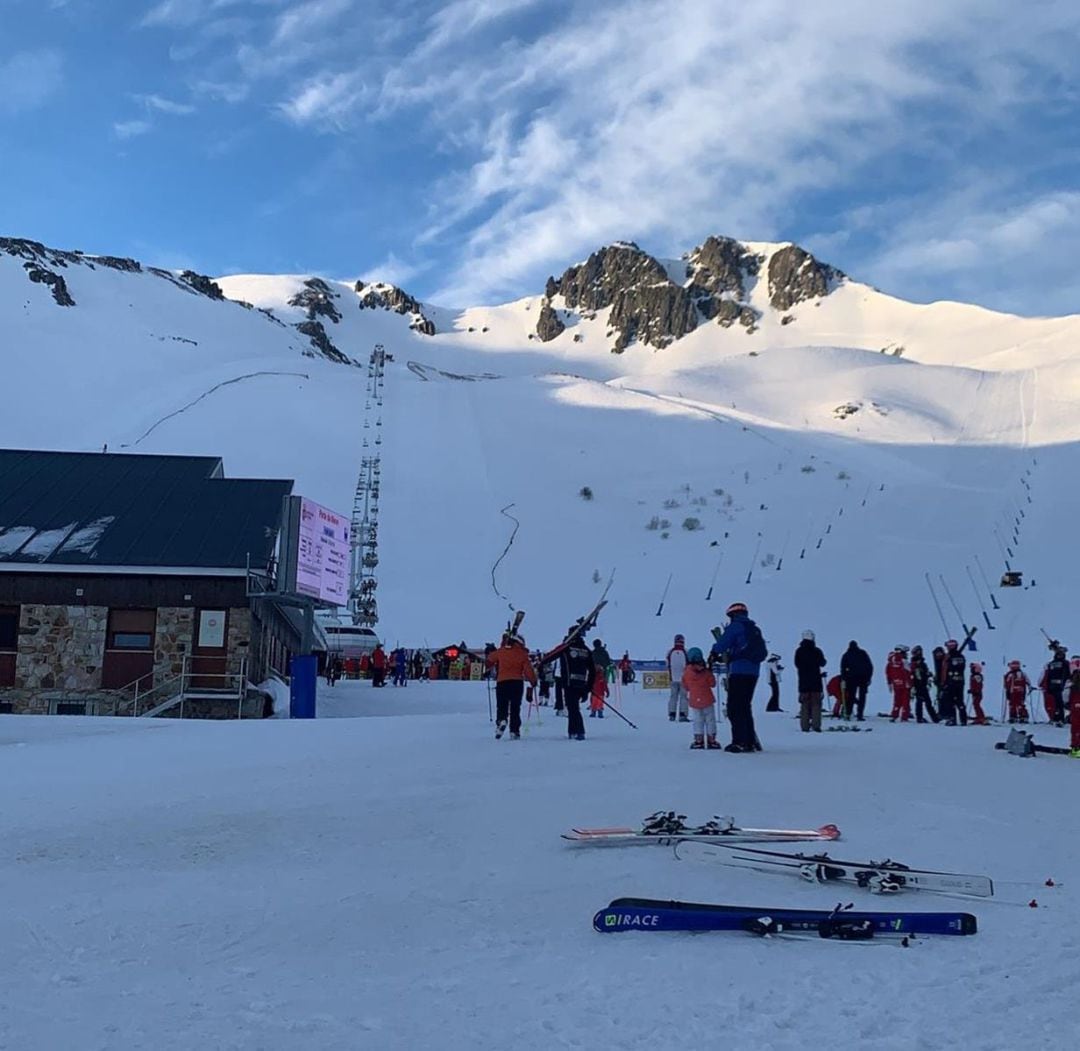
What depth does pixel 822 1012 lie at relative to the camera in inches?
157

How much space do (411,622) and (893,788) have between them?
1130 inches

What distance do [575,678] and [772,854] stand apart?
7.35 m

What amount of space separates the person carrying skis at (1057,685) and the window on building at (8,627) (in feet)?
61.9

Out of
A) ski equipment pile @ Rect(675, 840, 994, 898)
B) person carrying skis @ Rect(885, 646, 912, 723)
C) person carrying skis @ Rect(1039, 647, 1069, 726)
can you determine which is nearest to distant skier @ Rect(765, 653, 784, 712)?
person carrying skis @ Rect(885, 646, 912, 723)

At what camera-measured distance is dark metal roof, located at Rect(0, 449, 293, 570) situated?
2278 centimetres

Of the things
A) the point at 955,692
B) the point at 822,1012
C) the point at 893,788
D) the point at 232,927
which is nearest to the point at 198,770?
the point at 232,927

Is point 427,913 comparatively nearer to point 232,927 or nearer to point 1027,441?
point 232,927

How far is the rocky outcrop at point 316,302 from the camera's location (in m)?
147

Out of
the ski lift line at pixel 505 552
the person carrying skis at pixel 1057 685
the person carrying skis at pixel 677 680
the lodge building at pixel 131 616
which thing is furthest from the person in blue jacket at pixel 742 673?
the ski lift line at pixel 505 552

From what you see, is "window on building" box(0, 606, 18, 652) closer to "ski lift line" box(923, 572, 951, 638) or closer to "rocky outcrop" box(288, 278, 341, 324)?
"ski lift line" box(923, 572, 951, 638)

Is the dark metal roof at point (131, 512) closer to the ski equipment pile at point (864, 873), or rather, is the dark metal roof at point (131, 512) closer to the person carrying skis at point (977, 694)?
the person carrying skis at point (977, 694)

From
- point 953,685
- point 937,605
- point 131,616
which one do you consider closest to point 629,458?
point 937,605

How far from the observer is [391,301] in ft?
536

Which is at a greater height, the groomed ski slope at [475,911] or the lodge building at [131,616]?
the lodge building at [131,616]
